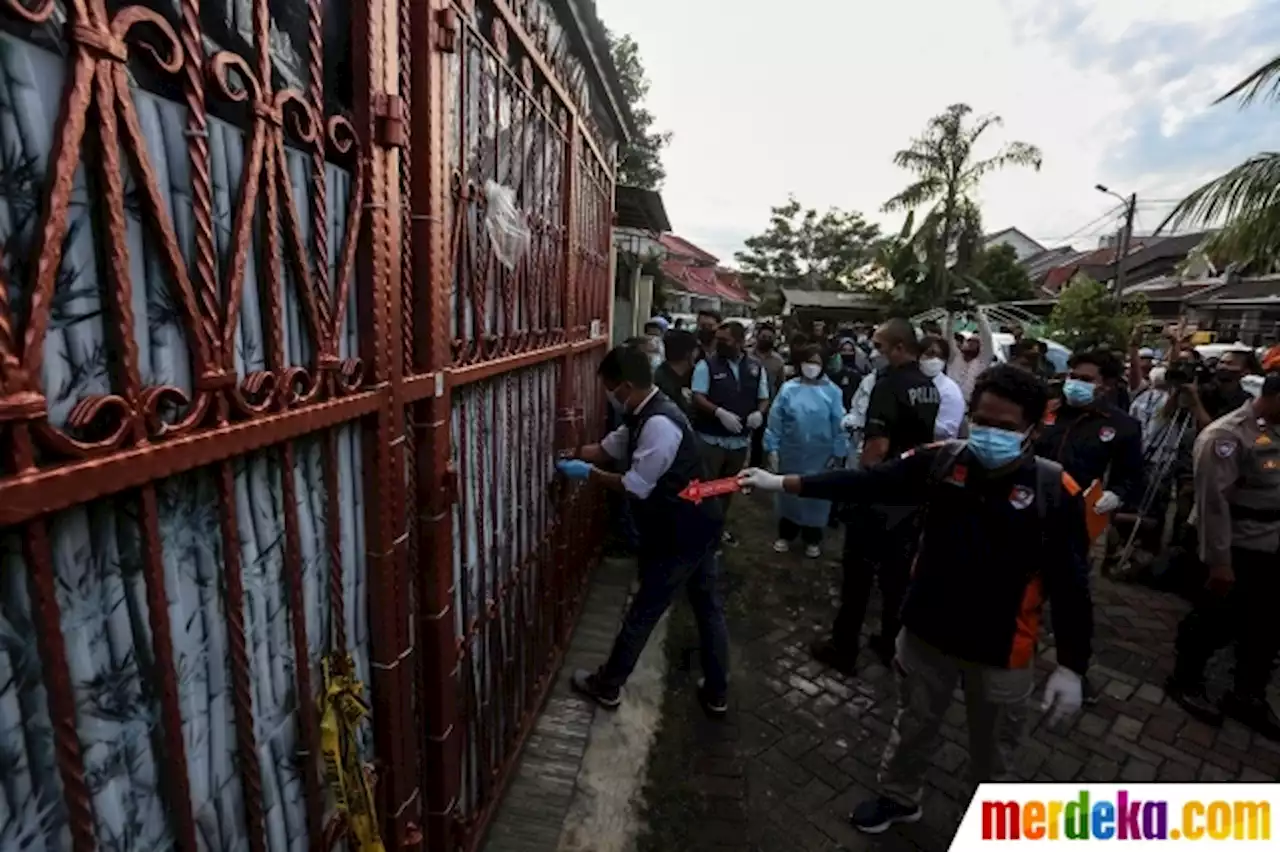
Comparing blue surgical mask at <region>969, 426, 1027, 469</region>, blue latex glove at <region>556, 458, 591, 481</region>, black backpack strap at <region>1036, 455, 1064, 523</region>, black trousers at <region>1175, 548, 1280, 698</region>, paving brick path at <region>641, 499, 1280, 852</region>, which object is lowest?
paving brick path at <region>641, 499, 1280, 852</region>

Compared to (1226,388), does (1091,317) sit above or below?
above

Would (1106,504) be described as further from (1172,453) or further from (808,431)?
(1172,453)

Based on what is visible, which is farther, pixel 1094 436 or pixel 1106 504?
pixel 1094 436

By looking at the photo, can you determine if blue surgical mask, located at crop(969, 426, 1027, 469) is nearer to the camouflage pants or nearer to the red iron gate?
the camouflage pants

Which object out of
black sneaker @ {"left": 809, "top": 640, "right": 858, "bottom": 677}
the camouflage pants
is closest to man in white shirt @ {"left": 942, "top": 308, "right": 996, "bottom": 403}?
black sneaker @ {"left": 809, "top": 640, "right": 858, "bottom": 677}

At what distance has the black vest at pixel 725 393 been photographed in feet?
18.9

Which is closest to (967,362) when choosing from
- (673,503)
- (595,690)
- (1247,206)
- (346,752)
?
(1247,206)

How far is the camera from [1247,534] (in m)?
3.49

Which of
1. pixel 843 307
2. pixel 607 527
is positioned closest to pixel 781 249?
pixel 843 307

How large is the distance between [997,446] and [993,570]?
0.44 meters

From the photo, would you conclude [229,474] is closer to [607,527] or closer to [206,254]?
[206,254]

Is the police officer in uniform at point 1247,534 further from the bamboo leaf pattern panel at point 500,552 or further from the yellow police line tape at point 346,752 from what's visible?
the yellow police line tape at point 346,752

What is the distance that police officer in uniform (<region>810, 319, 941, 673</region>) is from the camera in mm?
3842

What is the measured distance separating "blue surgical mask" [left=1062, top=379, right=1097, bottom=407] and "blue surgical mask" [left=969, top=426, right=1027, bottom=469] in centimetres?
238
